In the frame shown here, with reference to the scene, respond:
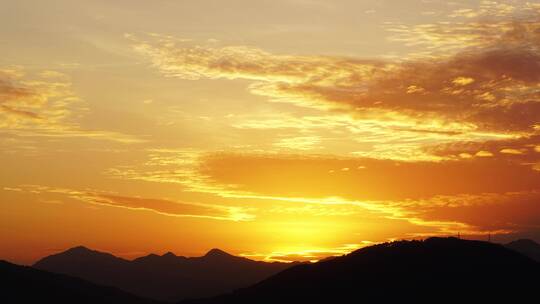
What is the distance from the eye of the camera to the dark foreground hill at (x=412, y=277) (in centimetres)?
11800

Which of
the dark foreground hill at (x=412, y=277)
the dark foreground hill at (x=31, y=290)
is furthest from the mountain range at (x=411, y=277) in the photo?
the dark foreground hill at (x=31, y=290)

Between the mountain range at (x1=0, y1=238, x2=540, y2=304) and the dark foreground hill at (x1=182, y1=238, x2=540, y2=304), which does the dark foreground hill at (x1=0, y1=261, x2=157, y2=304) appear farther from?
the dark foreground hill at (x1=182, y1=238, x2=540, y2=304)

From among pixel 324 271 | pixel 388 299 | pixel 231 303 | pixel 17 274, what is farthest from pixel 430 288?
pixel 17 274

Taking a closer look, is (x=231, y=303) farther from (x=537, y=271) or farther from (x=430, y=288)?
(x=537, y=271)

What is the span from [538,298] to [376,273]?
106ft

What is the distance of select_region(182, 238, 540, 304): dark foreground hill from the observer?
11800 centimetres

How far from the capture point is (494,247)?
139000mm

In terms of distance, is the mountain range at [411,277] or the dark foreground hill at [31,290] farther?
the dark foreground hill at [31,290]

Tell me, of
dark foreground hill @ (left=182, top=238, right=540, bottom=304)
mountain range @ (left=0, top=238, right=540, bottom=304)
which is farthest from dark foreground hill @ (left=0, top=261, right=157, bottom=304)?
dark foreground hill @ (left=182, top=238, right=540, bottom=304)

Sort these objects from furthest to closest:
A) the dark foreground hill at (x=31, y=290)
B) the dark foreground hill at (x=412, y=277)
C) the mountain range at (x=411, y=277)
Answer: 1. the dark foreground hill at (x=31, y=290)
2. the mountain range at (x=411, y=277)
3. the dark foreground hill at (x=412, y=277)

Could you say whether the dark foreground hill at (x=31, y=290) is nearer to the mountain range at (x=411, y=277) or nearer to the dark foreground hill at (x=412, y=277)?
the mountain range at (x=411, y=277)

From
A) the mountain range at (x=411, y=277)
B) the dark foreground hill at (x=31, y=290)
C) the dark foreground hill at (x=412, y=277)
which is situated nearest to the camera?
the dark foreground hill at (x=412, y=277)

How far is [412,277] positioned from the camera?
126 metres

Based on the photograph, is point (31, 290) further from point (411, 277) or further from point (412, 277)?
point (412, 277)
